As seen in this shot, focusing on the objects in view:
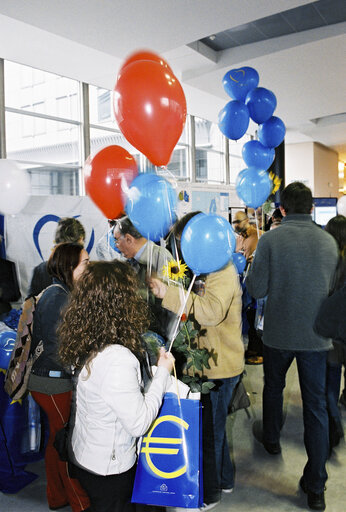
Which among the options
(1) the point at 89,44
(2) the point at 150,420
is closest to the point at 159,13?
(1) the point at 89,44

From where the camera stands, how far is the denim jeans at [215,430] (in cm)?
197

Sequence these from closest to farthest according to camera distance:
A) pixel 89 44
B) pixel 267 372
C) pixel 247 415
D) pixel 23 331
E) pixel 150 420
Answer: pixel 150 420 < pixel 23 331 < pixel 267 372 < pixel 247 415 < pixel 89 44

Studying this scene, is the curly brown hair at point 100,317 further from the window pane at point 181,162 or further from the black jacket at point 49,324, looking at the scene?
the window pane at point 181,162

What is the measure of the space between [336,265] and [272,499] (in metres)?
1.26

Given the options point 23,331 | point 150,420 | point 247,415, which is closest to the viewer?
point 150,420

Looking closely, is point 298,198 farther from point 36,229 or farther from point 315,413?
point 36,229

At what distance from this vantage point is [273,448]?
2.65m

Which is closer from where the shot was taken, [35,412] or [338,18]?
[35,412]

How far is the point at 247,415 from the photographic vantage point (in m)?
3.18

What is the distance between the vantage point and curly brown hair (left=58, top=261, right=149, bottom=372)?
1338mm

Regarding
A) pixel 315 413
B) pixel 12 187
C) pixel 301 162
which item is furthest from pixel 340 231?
pixel 301 162

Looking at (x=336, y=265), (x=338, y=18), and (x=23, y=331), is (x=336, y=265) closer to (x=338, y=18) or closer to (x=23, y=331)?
(x=23, y=331)

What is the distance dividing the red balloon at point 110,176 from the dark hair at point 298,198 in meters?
0.81

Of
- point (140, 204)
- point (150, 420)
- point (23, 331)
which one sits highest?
point (140, 204)
